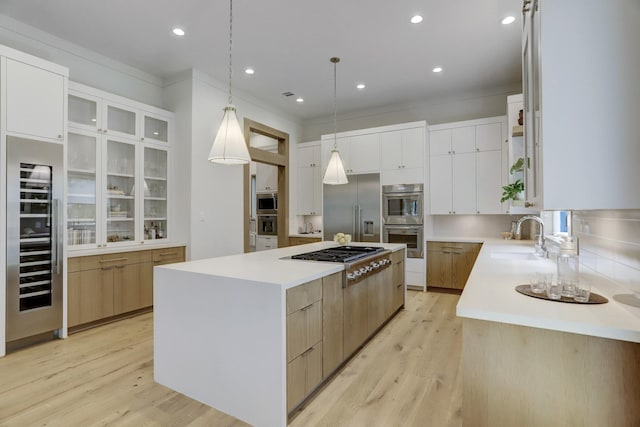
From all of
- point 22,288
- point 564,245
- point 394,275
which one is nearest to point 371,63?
point 394,275

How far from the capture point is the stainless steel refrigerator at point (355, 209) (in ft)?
17.4

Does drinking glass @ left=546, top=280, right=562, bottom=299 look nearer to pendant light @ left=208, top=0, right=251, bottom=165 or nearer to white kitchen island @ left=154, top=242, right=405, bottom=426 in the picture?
white kitchen island @ left=154, top=242, right=405, bottom=426

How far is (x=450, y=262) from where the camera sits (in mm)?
4824

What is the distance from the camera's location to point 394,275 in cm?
367

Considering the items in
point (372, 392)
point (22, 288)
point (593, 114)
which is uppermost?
point (593, 114)

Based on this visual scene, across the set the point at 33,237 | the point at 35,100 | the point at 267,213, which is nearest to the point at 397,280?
the point at 267,213

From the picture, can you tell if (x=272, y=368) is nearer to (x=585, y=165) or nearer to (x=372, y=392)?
(x=372, y=392)

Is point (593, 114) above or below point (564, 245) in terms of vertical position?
above

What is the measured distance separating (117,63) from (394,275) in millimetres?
4182

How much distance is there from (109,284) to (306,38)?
3376mm

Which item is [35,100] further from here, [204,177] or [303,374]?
[303,374]

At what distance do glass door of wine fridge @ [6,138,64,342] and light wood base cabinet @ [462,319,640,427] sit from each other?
3.51 metres

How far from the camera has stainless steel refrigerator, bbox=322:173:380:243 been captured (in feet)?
17.4

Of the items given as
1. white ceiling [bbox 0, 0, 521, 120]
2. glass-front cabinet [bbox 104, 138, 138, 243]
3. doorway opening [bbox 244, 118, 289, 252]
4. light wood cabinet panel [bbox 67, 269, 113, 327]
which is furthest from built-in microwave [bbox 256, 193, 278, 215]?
light wood cabinet panel [bbox 67, 269, 113, 327]
